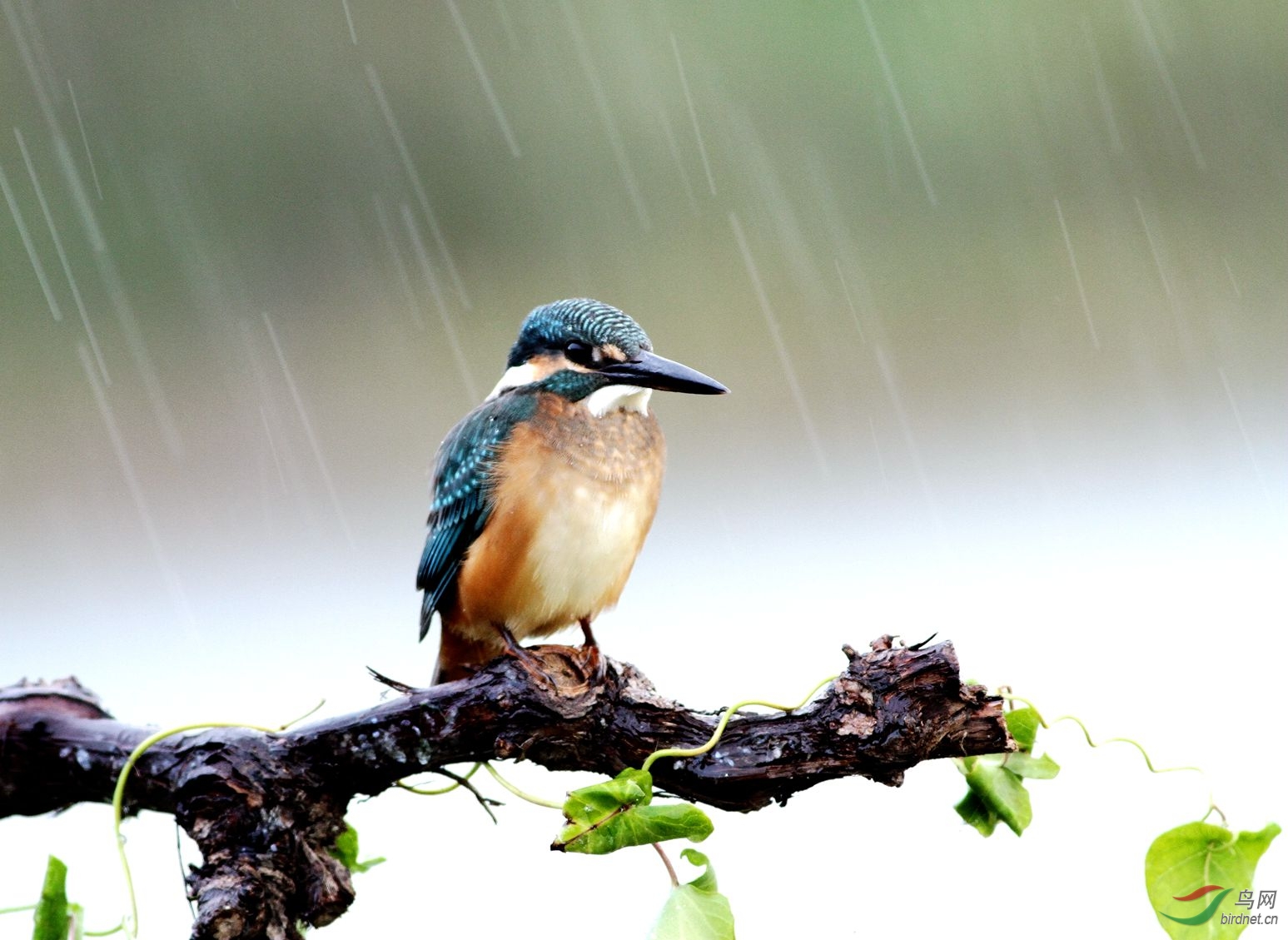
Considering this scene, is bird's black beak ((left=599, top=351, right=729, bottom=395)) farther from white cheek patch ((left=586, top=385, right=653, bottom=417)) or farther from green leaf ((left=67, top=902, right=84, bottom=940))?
green leaf ((left=67, top=902, right=84, bottom=940))

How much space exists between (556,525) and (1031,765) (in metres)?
0.60

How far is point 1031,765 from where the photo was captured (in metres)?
1.11

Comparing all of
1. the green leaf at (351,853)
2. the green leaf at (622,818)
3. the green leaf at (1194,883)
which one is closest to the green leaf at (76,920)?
the green leaf at (351,853)

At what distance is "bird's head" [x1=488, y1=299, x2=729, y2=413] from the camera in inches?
55.9

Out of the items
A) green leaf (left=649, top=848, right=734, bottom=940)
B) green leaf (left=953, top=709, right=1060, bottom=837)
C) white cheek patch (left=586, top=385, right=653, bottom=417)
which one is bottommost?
green leaf (left=953, top=709, right=1060, bottom=837)

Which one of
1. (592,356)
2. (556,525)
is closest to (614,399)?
(592,356)

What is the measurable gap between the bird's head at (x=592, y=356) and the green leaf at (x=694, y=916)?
0.57 m

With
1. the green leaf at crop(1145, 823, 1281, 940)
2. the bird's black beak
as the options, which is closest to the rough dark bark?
the green leaf at crop(1145, 823, 1281, 940)

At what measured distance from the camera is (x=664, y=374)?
1.39 m

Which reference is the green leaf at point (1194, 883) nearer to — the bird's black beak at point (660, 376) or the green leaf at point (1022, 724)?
the green leaf at point (1022, 724)

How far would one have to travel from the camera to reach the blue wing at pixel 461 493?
1507 millimetres

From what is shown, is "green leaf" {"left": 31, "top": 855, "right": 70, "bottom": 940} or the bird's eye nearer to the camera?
"green leaf" {"left": 31, "top": 855, "right": 70, "bottom": 940}

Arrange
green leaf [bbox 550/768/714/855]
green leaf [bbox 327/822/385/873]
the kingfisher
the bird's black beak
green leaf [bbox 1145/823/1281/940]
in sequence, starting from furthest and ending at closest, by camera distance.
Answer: the kingfisher → the bird's black beak → green leaf [bbox 327/822/385/873] → green leaf [bbox 1145/823/1281/940] → green leaf [bbox 550/768/714/855]

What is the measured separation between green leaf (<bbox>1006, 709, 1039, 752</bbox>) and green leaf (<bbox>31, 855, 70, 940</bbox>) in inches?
32.8
